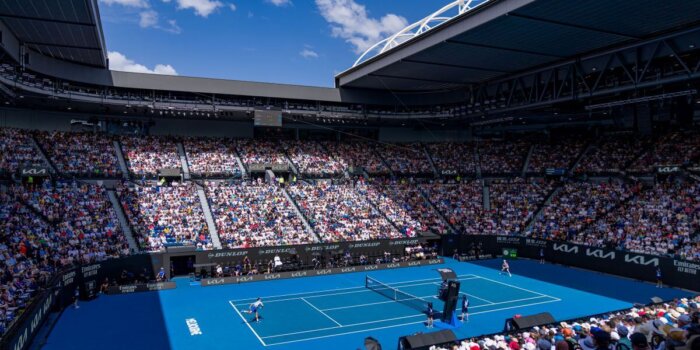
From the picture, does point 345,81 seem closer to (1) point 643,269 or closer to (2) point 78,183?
(2) point 78,183

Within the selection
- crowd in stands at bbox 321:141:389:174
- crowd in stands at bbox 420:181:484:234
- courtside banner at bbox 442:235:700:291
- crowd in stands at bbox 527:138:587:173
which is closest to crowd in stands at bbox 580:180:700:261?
courtside banner at bbox 442:235:700:291

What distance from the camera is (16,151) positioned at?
119ft

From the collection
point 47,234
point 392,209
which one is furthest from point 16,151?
point 392,209

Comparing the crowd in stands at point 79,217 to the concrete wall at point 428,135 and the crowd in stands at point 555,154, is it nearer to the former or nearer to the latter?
the concrete wall at point 428,135

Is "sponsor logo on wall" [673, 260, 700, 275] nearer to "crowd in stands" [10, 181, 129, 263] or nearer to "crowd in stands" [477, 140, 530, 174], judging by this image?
"crowd in stands" [477, 140, 530, 174]

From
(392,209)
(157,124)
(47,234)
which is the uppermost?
(157,124)

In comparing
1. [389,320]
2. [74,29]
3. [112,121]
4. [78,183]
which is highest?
[74,29]

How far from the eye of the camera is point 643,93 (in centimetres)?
3678

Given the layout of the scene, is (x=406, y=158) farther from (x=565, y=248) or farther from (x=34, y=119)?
(x=34, y=119)

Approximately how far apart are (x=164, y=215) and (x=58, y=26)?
14.8m

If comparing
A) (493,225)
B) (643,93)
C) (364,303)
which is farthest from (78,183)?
(643,93)

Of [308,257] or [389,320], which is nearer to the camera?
[389,320]

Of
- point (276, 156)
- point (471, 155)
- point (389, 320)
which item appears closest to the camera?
point (389, 320)

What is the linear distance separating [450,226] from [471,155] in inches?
511
